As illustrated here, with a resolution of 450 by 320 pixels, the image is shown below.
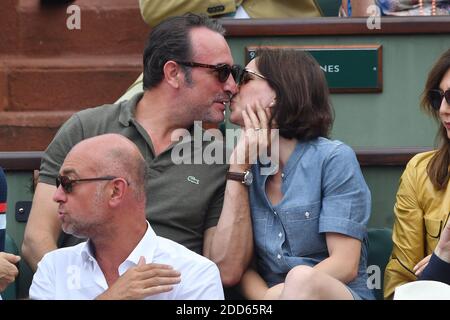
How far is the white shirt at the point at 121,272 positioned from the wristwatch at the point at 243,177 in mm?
568

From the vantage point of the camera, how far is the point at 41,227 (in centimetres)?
502

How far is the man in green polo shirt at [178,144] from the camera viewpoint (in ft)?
16.2

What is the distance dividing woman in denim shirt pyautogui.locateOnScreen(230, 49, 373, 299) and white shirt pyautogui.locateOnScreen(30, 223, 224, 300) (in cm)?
41

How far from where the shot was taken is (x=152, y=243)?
4.43m

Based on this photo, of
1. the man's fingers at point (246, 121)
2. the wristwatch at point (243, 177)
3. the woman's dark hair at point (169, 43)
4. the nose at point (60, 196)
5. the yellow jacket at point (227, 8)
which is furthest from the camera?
the yellow jacket at point (227, 8)

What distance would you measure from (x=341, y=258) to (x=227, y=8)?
1675 mm

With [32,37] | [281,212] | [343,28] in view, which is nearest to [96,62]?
[32,37]

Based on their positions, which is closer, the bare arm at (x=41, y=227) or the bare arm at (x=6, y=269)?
the bare arm at (x=6, y=269)

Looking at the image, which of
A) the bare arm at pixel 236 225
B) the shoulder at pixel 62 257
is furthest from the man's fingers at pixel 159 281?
the bare arm at pixel 236 225

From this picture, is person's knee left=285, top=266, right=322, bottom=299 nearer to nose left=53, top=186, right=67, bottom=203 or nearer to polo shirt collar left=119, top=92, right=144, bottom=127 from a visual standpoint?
nose left=53, top=186, right=67, bottom=203

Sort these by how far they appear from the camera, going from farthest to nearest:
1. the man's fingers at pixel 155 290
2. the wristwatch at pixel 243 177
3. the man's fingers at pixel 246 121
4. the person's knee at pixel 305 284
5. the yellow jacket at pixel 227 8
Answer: the yellow jacket at pixel 227 8 < the man's fingers at pixel 246 121 < the wristwatch at pixel 243 177 < the person's knee at pixel 305 284 < the man's fingers at pixel 155 290

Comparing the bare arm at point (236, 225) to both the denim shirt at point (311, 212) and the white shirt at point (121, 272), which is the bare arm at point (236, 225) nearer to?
the denim shirt at point (311, 212)

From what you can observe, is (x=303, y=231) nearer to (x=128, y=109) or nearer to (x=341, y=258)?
(x=341, y=258)

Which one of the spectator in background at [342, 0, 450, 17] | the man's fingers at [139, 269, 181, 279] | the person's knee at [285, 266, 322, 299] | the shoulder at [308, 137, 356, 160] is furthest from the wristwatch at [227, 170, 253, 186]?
the spectator in background at [342, 0, 450, 17]
